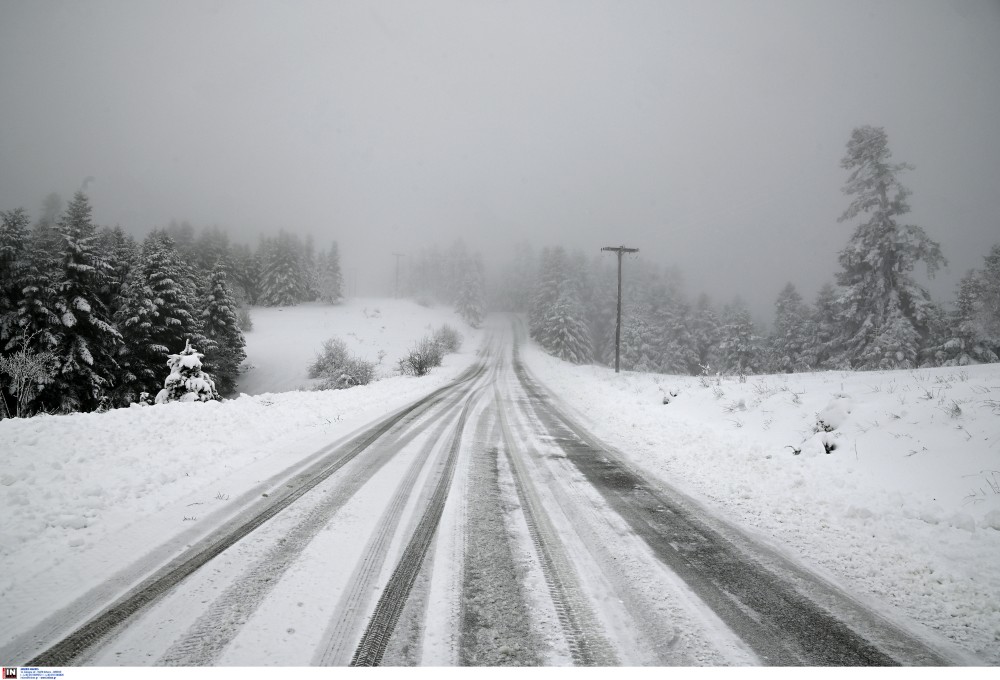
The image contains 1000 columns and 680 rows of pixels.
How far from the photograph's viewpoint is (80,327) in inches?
738

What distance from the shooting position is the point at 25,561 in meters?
3.28

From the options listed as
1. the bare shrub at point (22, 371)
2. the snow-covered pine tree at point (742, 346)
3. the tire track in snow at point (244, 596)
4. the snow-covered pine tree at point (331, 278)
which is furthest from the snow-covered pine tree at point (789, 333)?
the snow-covered pine tree at point (331, 278)

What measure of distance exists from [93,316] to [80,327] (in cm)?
68

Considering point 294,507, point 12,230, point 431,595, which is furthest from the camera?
point 12,230

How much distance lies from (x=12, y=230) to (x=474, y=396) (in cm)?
2302

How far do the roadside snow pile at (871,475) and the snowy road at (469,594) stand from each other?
2.09 ft

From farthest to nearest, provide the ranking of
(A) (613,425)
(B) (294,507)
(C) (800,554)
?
1. (A) (613,425)
2. (B) (294,507)
3. (C) (800,554)

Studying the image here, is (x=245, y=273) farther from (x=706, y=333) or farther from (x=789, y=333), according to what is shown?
(x=789, y=333)

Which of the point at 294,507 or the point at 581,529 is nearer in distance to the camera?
the point at 581,529

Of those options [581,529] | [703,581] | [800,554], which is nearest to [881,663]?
[703,581]

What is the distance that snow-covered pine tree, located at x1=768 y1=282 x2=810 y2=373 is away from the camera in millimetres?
35531

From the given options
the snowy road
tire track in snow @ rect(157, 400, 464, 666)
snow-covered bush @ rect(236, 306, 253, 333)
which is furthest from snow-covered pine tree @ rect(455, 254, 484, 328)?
tire track in snow @ rect(157, 400, 464, 666)

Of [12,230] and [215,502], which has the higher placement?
[12,230]

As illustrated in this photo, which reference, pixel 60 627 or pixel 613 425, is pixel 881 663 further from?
pixel 613 425
